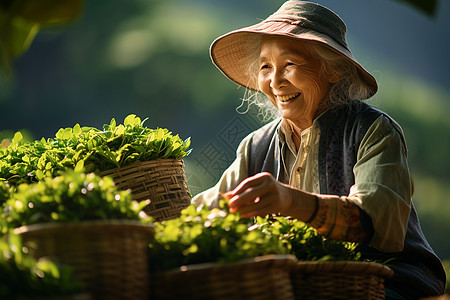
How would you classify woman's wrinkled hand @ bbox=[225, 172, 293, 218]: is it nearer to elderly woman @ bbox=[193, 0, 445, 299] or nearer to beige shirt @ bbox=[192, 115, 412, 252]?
elderly woman @ bbox=[193, 0, 445, 299]

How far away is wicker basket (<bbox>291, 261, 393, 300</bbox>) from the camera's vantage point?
1163 mm

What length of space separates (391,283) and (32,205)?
1.07 meters

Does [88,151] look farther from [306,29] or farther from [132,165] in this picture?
[306,29]

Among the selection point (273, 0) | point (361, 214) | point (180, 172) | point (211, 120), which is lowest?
point (211, 120)

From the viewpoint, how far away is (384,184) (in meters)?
1.50

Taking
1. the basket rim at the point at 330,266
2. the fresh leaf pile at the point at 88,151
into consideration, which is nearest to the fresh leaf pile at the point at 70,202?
the basket rim at the point at 330,266

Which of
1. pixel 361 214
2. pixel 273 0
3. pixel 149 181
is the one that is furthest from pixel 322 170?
pixel 273 0

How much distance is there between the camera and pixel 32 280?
0.79 meters

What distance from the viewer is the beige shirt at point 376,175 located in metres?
1.45

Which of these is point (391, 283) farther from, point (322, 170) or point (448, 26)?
point (448, 26)

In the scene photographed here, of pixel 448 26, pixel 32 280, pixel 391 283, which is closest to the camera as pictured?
pixel 32 280

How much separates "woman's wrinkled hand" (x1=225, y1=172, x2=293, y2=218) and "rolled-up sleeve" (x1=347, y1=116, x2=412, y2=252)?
0.95 feet

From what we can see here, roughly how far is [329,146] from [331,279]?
28.4 inches

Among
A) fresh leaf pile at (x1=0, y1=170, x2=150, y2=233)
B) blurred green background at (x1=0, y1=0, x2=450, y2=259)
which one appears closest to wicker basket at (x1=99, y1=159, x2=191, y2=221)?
fresh leaf pile at (x1=0, y1=170, x2=150, y2=233)
